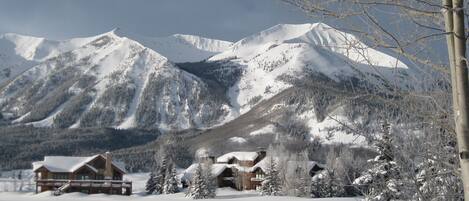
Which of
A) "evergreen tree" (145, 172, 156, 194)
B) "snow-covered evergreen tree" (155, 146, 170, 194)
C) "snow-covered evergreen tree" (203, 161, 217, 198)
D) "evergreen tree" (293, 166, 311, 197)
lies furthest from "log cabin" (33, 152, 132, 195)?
"evergreen tree" (293, 166, 311, 197)

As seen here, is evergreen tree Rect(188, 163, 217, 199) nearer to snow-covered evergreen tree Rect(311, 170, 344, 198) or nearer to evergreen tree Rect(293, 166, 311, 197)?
evergreen tree Rect(293, 166, 311, 197)

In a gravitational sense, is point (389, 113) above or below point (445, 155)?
above

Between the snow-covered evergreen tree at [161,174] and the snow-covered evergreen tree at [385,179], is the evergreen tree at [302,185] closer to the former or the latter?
the snow-covered evergreen tree at [161,174]

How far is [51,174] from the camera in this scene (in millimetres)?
68938

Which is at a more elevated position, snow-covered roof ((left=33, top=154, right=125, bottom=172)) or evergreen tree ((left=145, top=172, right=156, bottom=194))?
snow-covered roof ((left=33, top=154, right=125, bottom=172))

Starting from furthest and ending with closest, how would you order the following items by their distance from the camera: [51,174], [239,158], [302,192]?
1. [239,158]
2. [51,174]
3. [302,192]

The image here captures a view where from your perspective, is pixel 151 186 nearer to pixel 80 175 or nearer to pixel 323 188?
pixel 80 175

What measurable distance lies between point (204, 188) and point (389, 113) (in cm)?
5276

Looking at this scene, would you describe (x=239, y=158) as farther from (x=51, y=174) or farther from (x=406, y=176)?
(x=406, y=176)

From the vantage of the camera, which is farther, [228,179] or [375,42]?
[228,179]

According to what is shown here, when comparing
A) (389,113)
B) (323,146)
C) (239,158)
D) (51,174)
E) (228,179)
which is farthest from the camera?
(323,146)

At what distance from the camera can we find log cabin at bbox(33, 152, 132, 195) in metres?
64.2

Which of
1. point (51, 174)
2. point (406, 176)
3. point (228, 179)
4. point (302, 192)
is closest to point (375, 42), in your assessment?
point (406, 176)

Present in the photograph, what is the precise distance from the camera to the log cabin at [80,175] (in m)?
64.2
